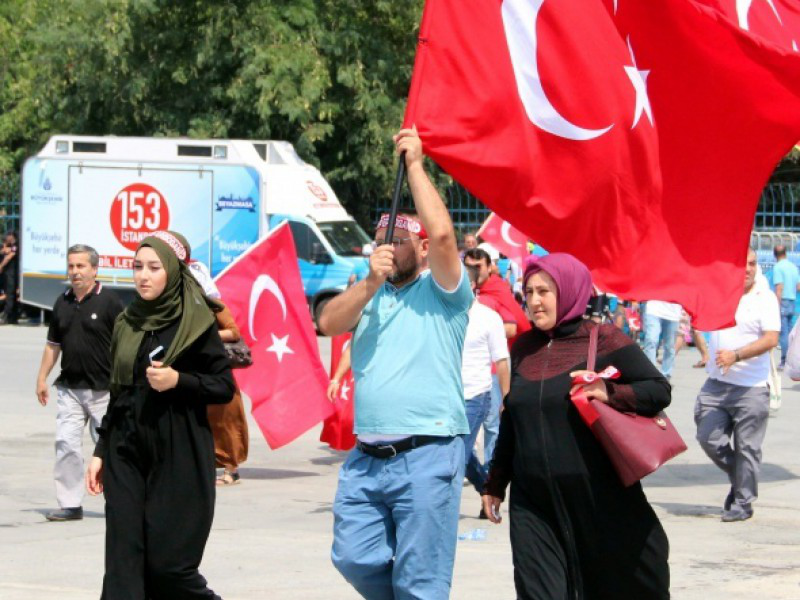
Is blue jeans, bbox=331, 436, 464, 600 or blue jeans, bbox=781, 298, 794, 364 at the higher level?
blue jeans, bbox=331, 436, 464, 600

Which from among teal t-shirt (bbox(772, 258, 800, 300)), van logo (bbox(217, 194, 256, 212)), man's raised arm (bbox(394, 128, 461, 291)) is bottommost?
teal t-shirt (bbox(772, 258, 800, 300))

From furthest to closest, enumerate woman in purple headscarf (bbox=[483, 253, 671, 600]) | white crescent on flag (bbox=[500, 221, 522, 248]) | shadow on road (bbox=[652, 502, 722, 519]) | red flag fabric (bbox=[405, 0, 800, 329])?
white crescent on flag (bbox=[500, 221, 522, 248]), shadow on road (bbox=[652, 502, 722, 519]), red flag fabric (bbox=[405, 0, 800, 329]), woman in purple headscarf (bbox=[483, 253, 671, 600])

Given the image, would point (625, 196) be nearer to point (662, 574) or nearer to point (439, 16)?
point (439, 16)

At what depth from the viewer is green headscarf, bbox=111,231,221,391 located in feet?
20.8

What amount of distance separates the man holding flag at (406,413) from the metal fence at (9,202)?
2796cm

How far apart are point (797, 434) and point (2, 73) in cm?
2728

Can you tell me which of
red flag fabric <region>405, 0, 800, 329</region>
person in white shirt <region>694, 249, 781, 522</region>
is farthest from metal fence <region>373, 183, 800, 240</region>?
red flag fabric <region>405, 0, 800, 329</region>

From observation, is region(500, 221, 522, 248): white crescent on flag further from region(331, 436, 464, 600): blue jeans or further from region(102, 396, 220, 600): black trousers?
region(331, 436, 464, 600): blue jeans

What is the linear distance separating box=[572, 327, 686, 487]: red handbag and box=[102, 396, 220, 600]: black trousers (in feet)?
5.40

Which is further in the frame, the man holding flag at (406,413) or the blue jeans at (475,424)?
the blue jeans at (475,424)

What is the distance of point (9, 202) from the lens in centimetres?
3294

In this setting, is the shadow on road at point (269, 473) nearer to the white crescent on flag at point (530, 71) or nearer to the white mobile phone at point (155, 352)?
the white crescent on flag at point (530, 71)

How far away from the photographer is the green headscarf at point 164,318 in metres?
6.34

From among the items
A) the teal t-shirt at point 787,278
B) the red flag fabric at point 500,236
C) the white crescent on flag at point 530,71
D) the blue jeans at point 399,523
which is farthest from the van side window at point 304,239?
the blue jeans at point 399,523
